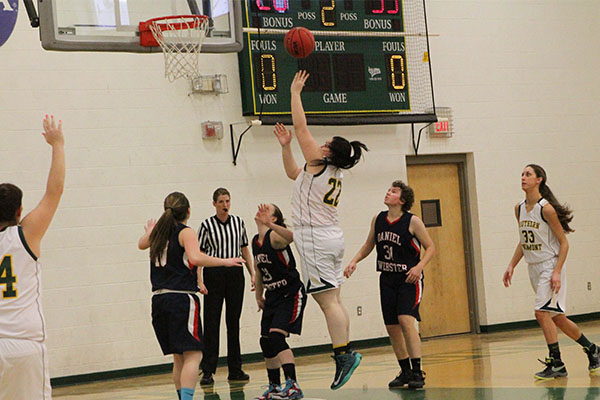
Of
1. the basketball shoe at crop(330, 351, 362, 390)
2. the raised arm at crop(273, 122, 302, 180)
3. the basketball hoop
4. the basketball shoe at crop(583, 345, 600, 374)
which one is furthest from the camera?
the basketball hoop

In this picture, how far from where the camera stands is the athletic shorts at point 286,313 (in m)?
7.29

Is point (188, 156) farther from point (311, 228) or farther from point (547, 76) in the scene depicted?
point (547, 76)

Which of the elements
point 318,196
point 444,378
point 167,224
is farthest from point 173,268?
point 444,378

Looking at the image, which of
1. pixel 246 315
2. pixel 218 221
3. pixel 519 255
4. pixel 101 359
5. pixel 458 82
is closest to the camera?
pixel 519 255

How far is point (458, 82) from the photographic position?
1308 cm

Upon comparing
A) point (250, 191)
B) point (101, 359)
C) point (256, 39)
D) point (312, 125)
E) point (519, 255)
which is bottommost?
point (101, 359)

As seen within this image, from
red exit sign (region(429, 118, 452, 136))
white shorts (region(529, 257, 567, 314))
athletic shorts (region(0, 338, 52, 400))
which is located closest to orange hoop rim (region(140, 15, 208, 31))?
white shorts (region(529, 257, 567, 314))

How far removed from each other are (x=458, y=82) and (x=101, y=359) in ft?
21.1

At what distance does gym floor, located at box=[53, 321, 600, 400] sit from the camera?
7.03 meters

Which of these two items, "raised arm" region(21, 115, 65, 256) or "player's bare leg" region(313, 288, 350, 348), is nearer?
"raised arm" region(21, 115, 65, 256)

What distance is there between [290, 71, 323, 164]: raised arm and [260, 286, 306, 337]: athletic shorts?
131 cm

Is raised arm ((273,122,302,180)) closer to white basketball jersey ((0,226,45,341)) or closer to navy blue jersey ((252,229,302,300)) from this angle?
navy blue jersey ((252,229,302,300))

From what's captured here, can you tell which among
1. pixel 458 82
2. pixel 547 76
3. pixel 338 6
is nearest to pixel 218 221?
pixel 338 6

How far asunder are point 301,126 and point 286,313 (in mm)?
1696
